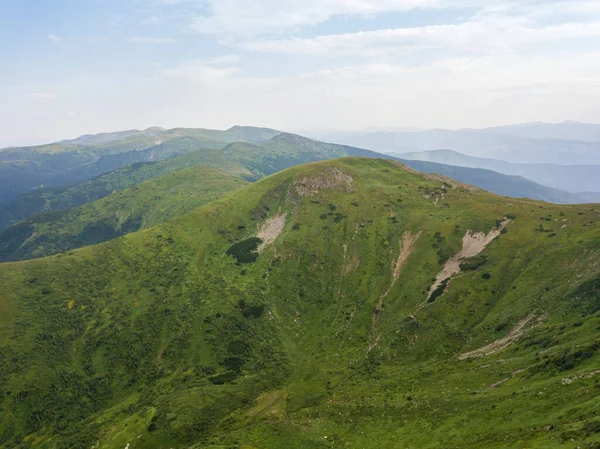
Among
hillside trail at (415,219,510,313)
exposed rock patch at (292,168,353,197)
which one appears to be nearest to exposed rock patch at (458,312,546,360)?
hillside trail at (415,219,510,313)

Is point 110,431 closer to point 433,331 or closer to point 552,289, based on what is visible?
point 433,331

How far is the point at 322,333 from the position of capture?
388 ft

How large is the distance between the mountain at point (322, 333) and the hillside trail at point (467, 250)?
71 cm

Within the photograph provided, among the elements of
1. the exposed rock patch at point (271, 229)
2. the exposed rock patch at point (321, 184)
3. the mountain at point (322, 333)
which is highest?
the exposed rock patch at point (321, 184)

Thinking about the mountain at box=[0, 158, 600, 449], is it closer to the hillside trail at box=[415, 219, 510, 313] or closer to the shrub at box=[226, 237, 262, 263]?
the hillside trail at box=[415, 219, 510, 313]

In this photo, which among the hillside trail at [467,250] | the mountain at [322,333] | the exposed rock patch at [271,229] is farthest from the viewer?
the exposed rock patch at [271,229]

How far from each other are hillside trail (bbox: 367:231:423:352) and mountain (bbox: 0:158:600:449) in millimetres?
743

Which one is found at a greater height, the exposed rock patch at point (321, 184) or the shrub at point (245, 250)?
the exposed rock patch at point (321, 184)

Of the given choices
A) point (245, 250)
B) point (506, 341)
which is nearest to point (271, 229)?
point (245, 250)

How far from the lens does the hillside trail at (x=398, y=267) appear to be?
111 meters

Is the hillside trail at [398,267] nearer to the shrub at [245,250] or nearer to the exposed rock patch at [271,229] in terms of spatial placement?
the exposed rock patch at [271,229]

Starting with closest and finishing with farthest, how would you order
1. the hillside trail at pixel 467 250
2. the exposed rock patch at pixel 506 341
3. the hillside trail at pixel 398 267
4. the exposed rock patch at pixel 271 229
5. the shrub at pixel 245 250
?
1. the exposed rock patch at pixel 506 341
2. the hillside trail at pixel 398 267
3. the hillside trail at pixel 467 250
4. the shrub at pixel 245 250
5. the exposed rock patch at pixel 271 229

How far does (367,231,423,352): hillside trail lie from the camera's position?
11141 cm

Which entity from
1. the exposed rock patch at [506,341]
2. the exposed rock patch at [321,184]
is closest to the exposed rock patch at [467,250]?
the exposed rock patch at [506,341]
